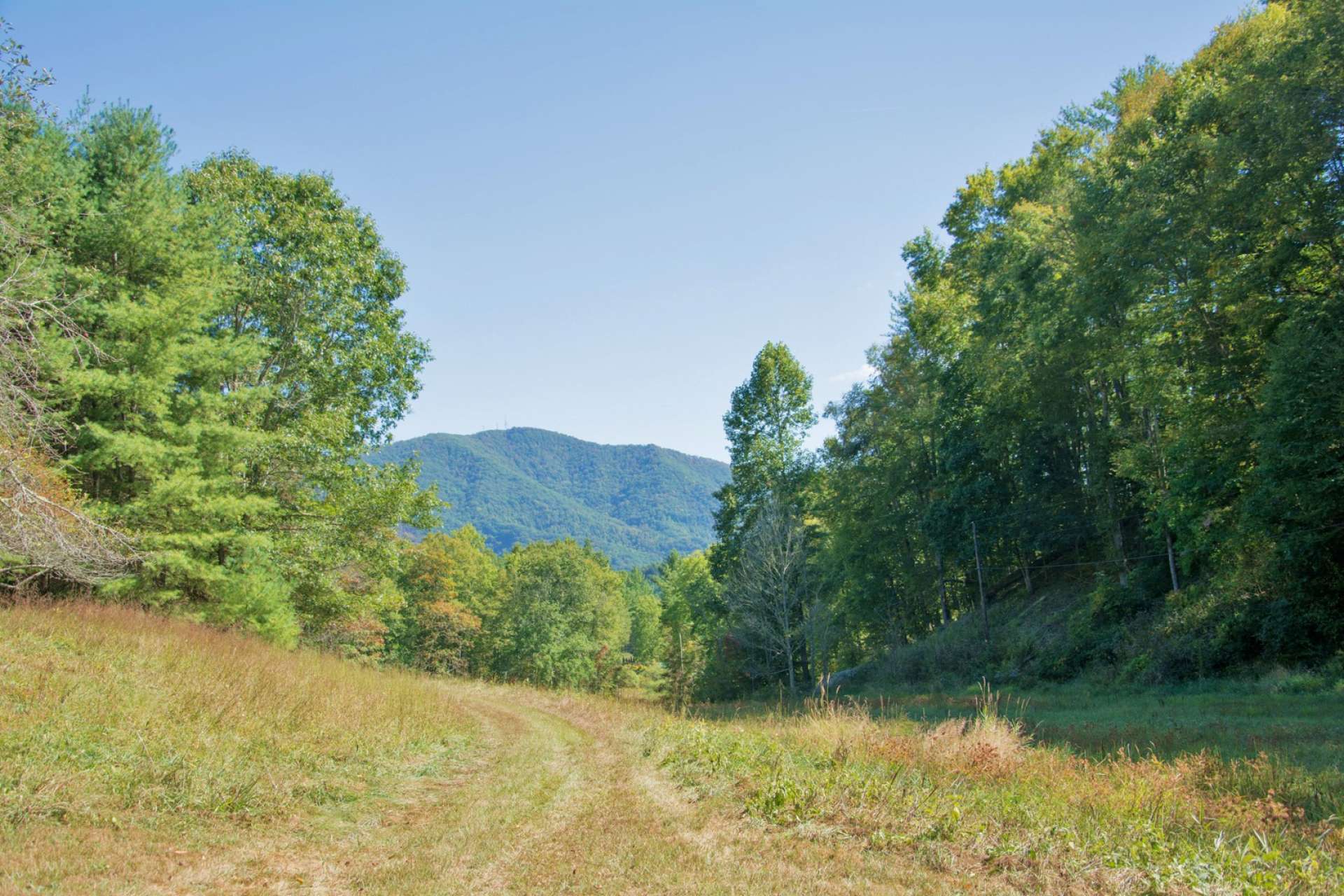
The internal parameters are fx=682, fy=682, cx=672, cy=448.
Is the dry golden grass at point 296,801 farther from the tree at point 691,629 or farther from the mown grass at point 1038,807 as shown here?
the tree at point 691,629

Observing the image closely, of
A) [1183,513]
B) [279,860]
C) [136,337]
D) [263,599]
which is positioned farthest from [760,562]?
[279,860]

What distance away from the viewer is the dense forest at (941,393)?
1370 centimetres

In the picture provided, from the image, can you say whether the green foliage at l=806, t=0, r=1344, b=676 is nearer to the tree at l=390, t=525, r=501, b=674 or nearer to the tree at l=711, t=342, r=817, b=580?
the tree at l=711, t=342, r=817, b=580

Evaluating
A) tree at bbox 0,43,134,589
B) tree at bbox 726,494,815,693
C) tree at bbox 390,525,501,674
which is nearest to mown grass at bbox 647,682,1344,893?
tree at bbox 0,43,134,589

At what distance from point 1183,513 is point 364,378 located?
23296mm

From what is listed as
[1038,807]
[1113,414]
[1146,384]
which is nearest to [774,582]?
[1113,414]

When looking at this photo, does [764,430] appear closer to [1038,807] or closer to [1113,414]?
[1113,414]

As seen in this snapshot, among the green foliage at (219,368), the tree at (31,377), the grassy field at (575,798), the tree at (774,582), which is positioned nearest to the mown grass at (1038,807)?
the grassy field at (575,798)

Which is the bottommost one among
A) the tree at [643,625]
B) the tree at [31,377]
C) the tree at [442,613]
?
the tree at [643,625]

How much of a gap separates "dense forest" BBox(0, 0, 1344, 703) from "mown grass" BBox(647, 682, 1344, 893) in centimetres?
973

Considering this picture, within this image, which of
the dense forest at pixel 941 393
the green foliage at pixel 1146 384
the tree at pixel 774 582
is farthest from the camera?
the tree at pixel 774 582

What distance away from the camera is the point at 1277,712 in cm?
1233

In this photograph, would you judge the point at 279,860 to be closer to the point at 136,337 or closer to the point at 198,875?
the point at 198,875

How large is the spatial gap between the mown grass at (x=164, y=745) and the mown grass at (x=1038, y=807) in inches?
166
